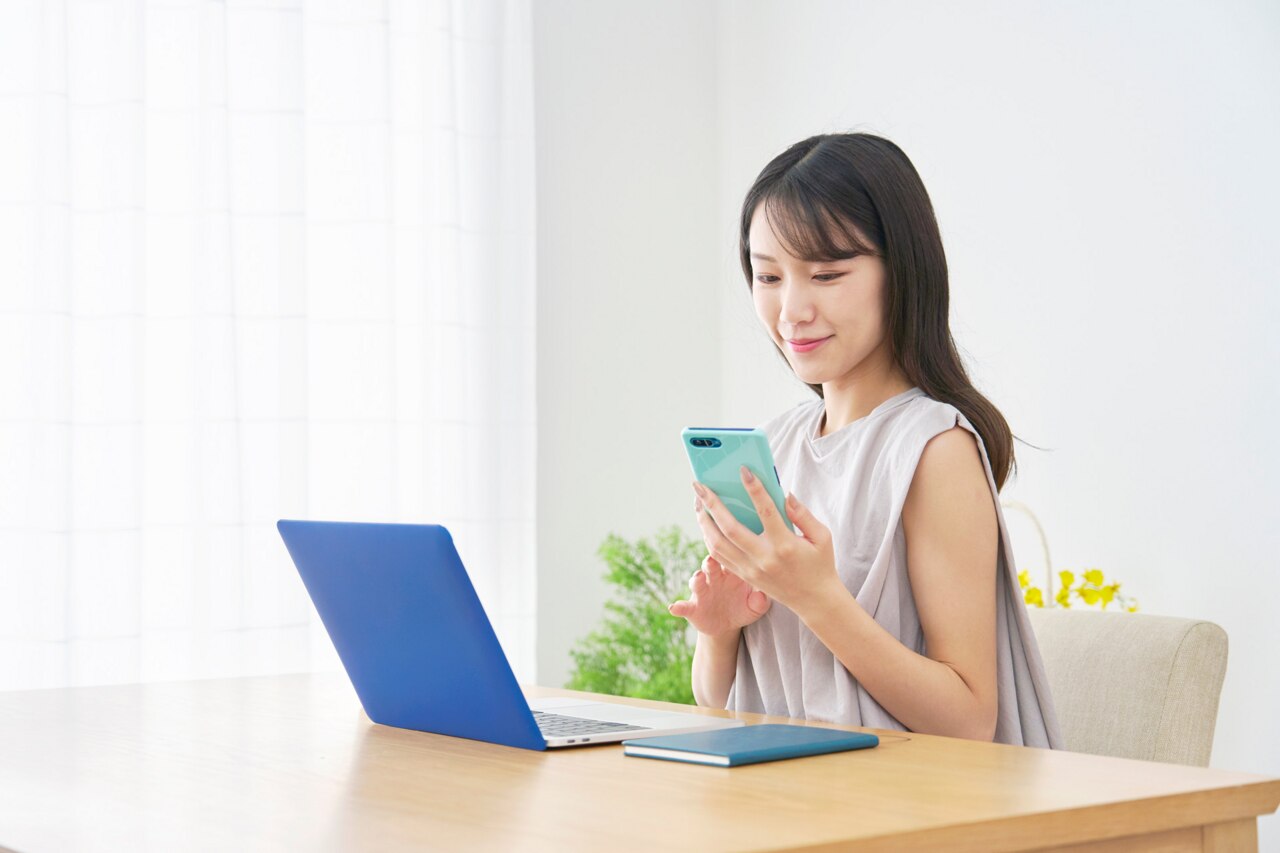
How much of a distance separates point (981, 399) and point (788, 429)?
241mm

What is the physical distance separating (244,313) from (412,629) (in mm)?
2025

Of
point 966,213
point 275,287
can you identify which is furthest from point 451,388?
point 966,213

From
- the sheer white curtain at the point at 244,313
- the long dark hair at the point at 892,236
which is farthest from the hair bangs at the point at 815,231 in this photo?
the sheer white curtain at the point at 244,313

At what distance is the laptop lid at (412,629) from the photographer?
3.45ft

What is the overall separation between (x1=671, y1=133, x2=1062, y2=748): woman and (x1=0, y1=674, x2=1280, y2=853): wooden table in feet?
0.77

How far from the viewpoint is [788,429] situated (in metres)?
1.62

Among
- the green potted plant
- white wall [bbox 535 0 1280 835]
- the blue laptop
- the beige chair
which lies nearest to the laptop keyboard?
the blue laptop

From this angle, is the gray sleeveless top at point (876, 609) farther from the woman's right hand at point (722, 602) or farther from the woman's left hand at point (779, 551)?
the woman's left hand at point (779, 551)

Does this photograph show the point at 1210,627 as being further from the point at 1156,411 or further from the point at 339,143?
the point at 339,143

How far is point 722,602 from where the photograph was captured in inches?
55.1

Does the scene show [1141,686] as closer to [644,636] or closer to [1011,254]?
[1011,254]

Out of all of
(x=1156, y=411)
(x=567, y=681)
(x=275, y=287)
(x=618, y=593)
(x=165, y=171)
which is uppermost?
(x=165, y=171)

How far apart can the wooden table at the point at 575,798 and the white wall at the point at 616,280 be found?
241 centimetres

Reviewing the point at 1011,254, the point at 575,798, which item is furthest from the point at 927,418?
the point at 1011,254
